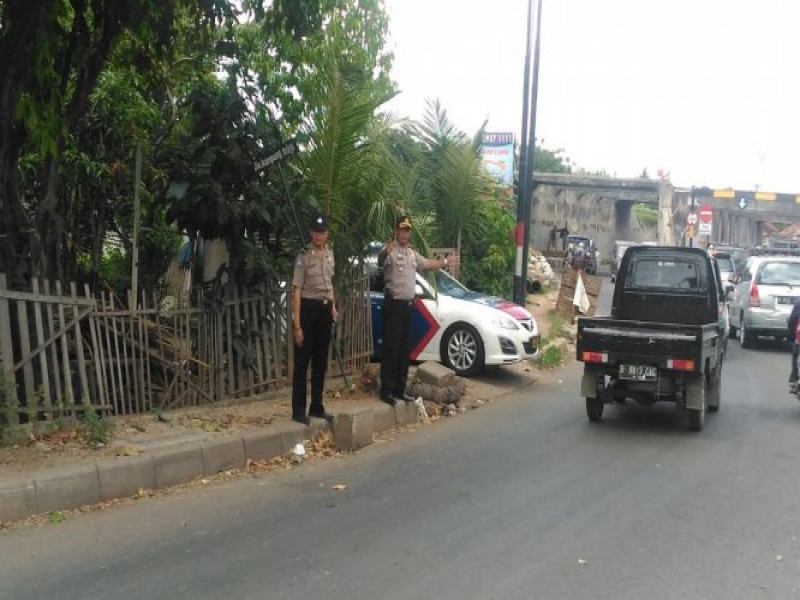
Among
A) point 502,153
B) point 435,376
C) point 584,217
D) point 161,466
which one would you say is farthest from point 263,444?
point 584,217

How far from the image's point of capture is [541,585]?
4562mm

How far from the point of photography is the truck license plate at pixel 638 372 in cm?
869

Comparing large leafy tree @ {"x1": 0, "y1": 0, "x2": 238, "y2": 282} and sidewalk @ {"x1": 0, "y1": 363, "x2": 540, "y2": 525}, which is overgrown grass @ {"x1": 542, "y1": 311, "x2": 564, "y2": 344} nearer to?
sidewalk @ {"x1": 0, "y1": 363, "x2": 540, "y2": 525}

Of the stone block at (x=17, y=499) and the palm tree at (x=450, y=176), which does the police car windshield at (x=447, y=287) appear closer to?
the palm tree at (x=450, y=176)

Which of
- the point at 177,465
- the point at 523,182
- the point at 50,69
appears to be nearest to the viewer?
the point at 177,465

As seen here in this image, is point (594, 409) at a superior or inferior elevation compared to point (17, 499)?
inferior

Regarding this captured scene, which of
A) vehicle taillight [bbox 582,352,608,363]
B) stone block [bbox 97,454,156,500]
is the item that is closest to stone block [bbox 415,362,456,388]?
vehicle taillight [bbox 582,352,608,363]

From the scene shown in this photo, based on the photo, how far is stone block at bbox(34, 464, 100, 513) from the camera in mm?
5562

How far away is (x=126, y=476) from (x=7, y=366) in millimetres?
1340

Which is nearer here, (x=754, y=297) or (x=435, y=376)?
(x=435, y=376)

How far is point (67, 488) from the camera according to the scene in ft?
18.7

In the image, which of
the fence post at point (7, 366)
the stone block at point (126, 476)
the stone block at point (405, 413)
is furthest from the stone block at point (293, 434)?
the fence post at point (7, 366)

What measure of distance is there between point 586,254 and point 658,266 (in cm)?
2988

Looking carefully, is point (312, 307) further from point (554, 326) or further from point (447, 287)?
point (554, 326)
